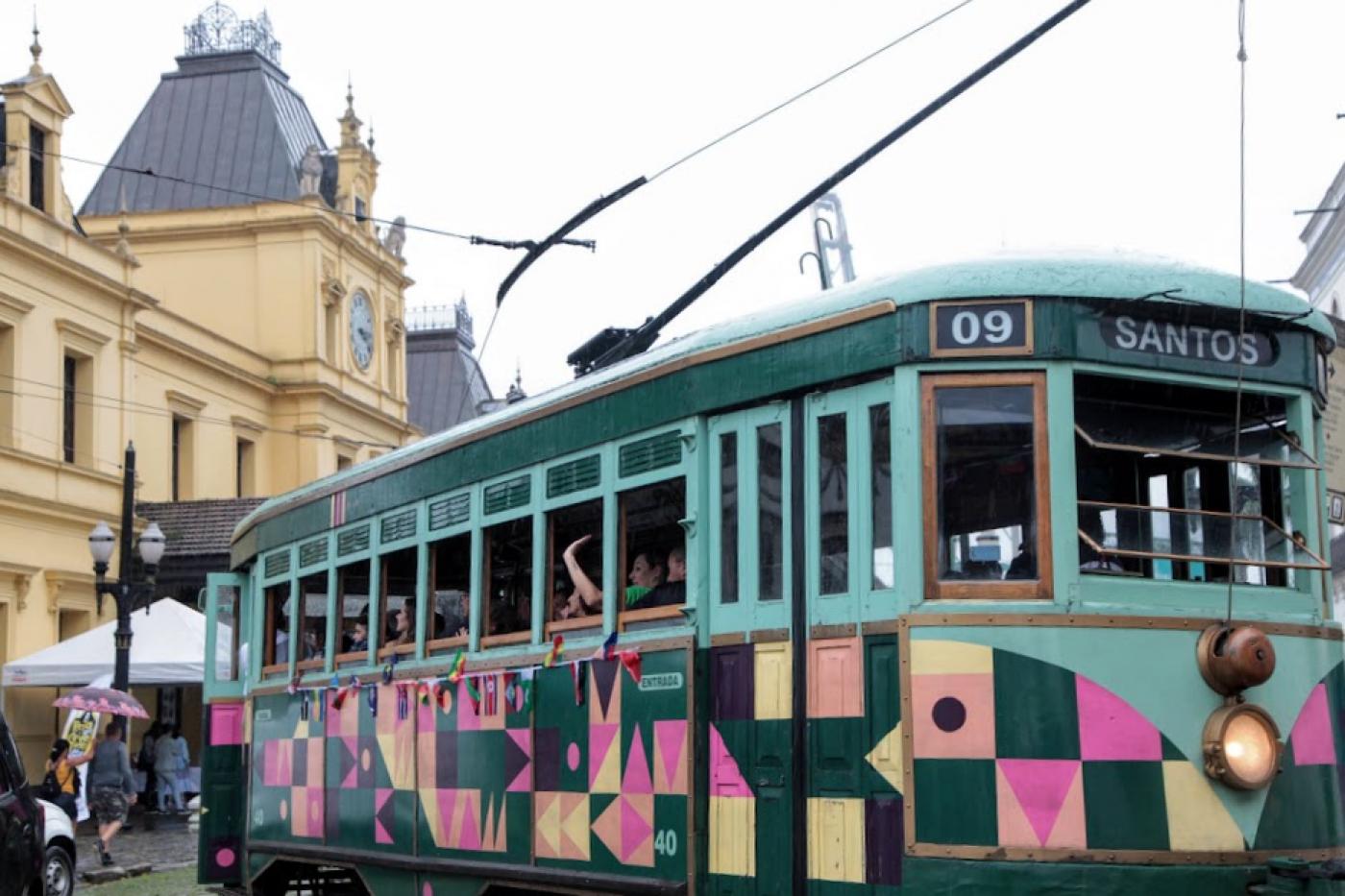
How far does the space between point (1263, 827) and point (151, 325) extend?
114 feet

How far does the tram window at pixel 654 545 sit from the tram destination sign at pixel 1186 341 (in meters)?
1.97

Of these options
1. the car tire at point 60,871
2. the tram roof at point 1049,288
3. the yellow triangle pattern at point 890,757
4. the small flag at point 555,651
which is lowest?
the car tire at point 60,871

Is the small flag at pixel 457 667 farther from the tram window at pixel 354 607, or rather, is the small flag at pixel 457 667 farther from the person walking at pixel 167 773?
the person walking at pixel 167 773

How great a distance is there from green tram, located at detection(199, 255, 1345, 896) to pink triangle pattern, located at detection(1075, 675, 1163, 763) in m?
0.01

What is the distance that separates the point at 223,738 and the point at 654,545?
667 centimetres

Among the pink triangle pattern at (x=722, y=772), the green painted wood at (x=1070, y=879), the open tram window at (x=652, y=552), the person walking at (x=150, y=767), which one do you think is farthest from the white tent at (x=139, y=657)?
the green painted wood at (x=1070, y=879)

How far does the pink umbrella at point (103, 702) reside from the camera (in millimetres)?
21594

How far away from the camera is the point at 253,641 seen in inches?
525

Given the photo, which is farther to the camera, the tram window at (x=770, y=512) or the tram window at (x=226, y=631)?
the tram window at (x=226, y=631)

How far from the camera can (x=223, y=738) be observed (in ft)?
46.2

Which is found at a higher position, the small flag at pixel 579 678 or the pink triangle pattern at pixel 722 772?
the small flag at pixel 579 678

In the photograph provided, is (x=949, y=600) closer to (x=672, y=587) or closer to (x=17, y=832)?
(x=672, y=587)

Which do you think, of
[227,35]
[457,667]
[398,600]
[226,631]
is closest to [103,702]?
[226,631]

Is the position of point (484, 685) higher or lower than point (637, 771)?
higher
